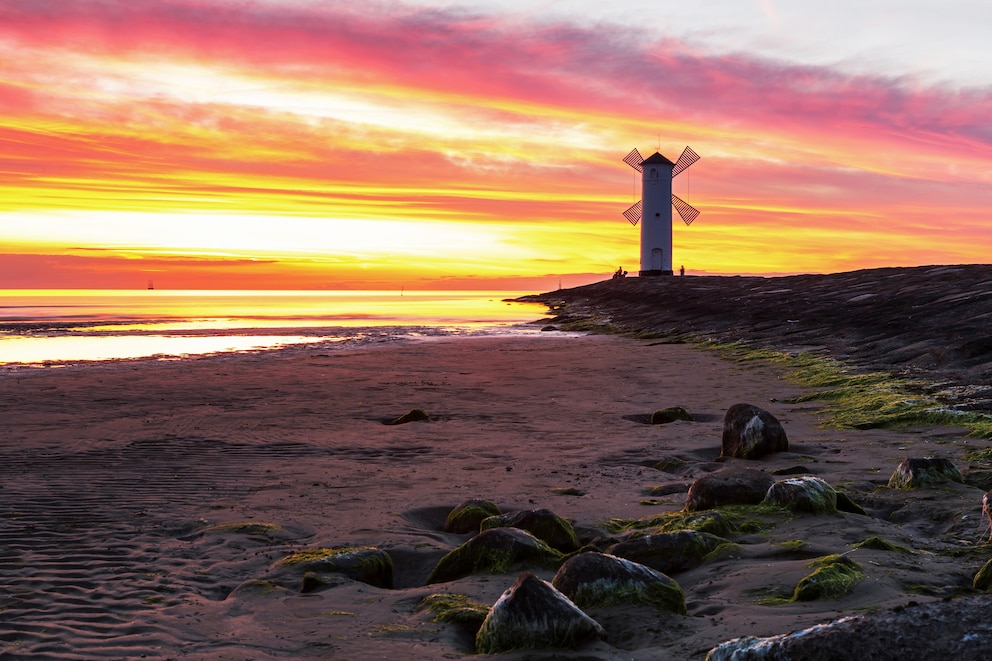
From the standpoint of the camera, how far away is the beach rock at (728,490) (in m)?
7.03

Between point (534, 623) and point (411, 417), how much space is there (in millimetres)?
8731

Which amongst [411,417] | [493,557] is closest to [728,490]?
[493,557]

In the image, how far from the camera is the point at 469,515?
23.4 feet

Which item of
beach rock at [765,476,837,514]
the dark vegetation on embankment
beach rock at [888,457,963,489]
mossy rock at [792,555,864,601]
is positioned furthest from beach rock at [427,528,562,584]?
the dark vegetation on embankment

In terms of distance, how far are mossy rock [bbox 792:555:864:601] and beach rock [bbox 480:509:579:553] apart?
6.12 feet

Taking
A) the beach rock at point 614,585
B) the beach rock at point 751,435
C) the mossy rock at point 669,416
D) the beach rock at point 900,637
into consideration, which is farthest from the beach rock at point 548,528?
the mossy rock at point 669,416

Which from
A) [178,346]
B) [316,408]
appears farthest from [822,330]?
[178,346]

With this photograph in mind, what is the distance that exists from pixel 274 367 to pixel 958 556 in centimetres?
1834

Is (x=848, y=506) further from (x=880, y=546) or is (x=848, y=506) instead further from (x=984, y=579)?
(x=984, y=579)

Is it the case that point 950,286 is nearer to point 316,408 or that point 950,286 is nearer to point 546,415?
point 546,415

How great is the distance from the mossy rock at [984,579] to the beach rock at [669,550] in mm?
1639

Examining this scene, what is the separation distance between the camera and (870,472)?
27.1ft

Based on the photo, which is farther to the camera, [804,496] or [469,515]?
[469,515]

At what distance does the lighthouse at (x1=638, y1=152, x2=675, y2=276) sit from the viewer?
6525 centimetres
